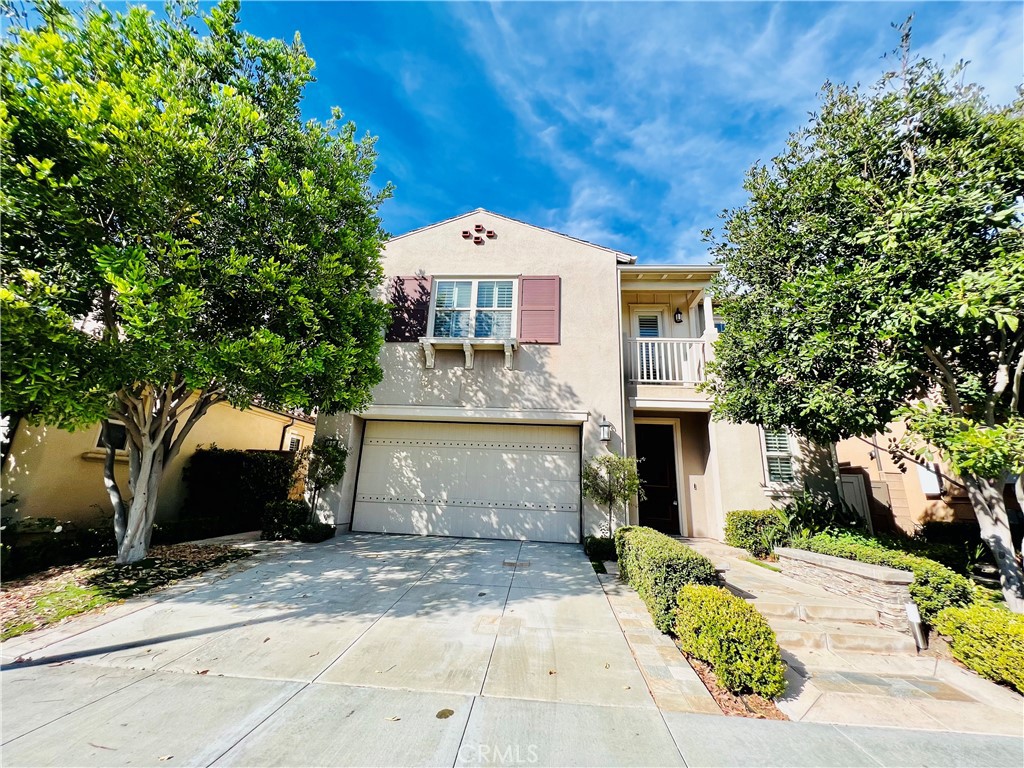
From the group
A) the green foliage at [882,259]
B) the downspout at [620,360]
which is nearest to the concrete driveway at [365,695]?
the green foliage at [882,259]

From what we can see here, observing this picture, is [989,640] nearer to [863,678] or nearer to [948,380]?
[863,678]

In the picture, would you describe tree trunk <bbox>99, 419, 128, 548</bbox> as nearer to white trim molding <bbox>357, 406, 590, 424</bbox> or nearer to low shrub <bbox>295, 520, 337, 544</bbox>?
low shrub <bbox>295, 520, 337, 544</bbox>

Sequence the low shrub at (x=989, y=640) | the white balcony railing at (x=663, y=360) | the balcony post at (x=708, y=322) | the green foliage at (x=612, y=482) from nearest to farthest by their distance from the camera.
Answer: the low shrub at (x=989, y=640) → the green foliage at (x=612, y=482) → the balcony post at (x=708, y=322) → the white balcony railing at (x=663, y=360)

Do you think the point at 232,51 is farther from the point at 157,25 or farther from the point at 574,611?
the point at 574,611

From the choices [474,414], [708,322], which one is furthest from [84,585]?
[708,322]

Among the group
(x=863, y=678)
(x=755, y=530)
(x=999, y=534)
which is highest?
(x=999, y=534)

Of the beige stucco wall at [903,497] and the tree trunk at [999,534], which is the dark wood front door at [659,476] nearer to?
the beige stucco wall at [903,497]

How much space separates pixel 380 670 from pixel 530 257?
9.66m

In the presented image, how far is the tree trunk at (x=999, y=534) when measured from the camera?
16.3 ft

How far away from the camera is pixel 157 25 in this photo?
5.73m

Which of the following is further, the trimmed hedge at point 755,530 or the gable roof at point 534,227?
the gable roof at point 534,227

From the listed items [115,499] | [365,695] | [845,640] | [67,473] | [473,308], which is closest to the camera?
[365,695]

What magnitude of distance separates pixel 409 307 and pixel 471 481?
494 cm

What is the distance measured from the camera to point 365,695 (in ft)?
10.3
